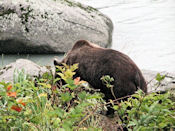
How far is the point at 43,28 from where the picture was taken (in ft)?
26.0

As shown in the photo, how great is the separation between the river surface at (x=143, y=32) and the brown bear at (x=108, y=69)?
211 cm

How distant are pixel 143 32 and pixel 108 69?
4.53m

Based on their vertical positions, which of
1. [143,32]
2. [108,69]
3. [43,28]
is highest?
[143,32]

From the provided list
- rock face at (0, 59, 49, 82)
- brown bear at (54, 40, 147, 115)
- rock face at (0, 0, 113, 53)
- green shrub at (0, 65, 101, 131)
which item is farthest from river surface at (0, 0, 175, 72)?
green shrub at (0, 65, 101, 131)

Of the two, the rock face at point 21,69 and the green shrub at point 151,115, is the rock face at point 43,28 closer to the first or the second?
the rock face at point 21,69

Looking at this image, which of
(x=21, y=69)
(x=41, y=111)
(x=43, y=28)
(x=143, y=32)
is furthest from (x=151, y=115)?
(x=143, y=32)

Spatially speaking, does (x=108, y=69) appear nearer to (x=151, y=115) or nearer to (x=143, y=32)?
(x=151, y=115)

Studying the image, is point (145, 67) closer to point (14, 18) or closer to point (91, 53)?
point (91, 53)

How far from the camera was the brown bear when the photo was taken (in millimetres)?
4473

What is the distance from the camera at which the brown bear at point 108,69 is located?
447 cm

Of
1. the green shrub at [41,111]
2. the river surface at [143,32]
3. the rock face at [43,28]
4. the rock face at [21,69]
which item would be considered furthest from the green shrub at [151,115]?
the rock face at [43,28]

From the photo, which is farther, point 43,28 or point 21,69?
point 43,28

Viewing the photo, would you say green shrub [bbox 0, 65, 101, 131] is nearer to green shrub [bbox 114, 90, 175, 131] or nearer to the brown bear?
green shrub [bbox 114, 90, 175, 131]

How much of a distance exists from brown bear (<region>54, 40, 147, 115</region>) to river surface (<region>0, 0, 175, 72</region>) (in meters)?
2.11
